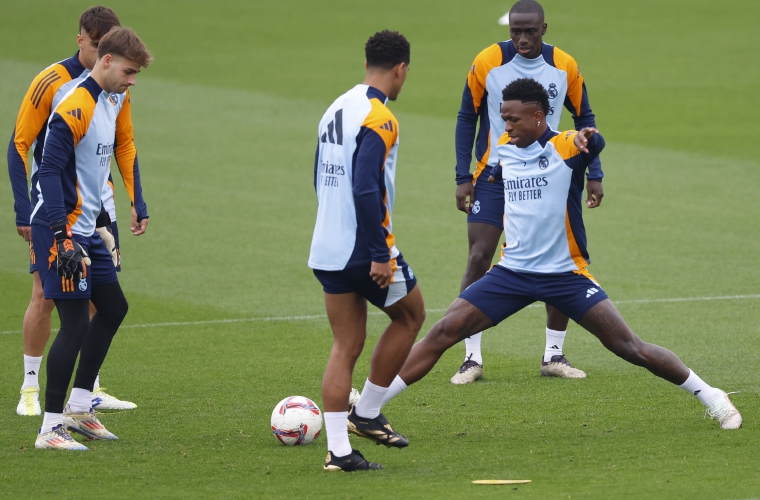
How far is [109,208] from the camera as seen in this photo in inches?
289

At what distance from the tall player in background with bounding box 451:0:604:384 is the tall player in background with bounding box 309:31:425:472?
207 centimetres

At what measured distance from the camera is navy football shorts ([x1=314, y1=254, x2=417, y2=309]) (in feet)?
18.4

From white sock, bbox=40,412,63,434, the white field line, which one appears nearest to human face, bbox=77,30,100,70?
white sock, bbox=40,412,63,434

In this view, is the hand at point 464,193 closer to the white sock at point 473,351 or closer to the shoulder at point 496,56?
the shoulder at point 496,56

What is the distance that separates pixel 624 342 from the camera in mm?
6242

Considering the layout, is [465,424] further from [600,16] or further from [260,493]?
[600,16]

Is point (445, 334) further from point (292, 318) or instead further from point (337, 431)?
point (292, 318)

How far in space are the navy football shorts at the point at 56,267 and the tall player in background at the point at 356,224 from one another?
1.34 metres

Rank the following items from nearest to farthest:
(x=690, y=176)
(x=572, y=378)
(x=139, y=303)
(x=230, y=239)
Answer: (x=572, y=378) → (x=139, y=303) → (x=230, y=239) → (x=690, y=176)

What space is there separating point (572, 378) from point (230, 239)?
21.3 feet

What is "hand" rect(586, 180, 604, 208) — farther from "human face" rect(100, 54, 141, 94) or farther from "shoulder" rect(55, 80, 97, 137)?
"shoulder" rect(55, 80, 97, 137)

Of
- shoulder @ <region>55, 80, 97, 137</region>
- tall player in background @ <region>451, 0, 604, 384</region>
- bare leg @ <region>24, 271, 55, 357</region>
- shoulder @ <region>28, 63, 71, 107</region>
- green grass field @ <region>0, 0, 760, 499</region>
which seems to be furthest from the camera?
tall player in background @ <region>451, 0, 604, 384</region>

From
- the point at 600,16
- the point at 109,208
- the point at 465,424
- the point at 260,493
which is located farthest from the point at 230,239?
the point at 600,16

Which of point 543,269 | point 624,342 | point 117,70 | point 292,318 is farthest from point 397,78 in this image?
point 292,318
